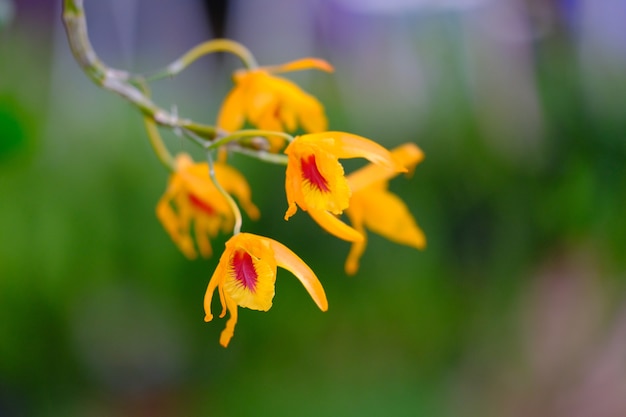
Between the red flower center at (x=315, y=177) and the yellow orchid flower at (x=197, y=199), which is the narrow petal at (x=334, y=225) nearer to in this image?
the red flower center at (x=315, y=177)

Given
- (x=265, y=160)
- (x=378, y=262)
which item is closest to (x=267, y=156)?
(x=265, y=160)

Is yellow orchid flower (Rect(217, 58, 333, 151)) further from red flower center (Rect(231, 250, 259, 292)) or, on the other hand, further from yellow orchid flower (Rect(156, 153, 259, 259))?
red flower center (Rect(231, 250, 259, 292))

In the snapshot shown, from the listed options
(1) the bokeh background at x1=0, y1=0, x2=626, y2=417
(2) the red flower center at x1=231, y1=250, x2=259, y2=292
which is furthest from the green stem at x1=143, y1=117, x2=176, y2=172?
(1) the bokeh background at x1=0, y1=0, x2=626, y2=417

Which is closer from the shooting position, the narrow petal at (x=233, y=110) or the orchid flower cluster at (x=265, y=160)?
the orchid flower cluster at (x=265, y=160)

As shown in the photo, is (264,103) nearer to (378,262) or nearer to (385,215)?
(385,215)

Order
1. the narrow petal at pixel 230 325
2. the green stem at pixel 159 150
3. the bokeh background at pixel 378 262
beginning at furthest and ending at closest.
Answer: the bokeh background at pixel 378 262, the green stem at pixel 159 150, the narrow petal at pixel 230 325

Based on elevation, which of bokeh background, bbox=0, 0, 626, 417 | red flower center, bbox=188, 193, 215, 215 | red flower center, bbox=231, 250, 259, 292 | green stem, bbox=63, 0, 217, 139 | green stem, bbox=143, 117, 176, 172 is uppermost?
green stem, bbox=63, 0, 217, 139

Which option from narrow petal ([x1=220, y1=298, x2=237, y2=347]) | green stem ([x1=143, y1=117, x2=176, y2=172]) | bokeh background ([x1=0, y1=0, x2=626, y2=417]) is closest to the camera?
narrow petal ([x1=220, y1=298, x2=237, y2=347])

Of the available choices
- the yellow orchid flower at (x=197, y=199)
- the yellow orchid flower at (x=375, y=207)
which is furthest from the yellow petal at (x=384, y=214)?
the yellow orchid flower at (x=197, y=199)

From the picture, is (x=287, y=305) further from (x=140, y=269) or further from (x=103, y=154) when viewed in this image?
(x=103, y=154)
